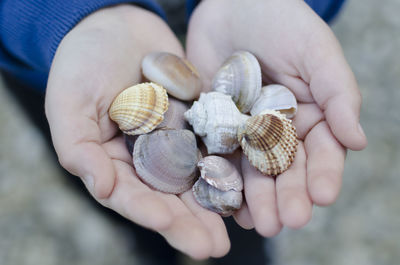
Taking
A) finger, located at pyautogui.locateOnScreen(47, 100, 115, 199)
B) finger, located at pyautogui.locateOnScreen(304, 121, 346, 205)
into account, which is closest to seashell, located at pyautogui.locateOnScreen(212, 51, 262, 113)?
finger, located at pyautogui.locateOnScreen(304, 121, 346, 205)

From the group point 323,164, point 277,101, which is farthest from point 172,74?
point 323,164

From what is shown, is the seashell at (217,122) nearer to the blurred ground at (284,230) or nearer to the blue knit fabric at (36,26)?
the blue knit fabric at (36,26)

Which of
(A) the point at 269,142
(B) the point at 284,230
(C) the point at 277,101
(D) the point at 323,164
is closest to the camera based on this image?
(D) the point at 323,164

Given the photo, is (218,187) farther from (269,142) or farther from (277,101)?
(277,101)

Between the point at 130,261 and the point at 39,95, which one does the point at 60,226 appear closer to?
the point at 130,261

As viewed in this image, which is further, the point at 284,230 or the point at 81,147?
the point at 284,230

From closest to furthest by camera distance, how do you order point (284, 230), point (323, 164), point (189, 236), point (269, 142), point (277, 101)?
point (189, 236)
point (323, 164)
point (269, 142)
point (277, 101)
point (284, 230)

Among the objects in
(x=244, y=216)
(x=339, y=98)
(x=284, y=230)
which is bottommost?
(x=284, y=230)

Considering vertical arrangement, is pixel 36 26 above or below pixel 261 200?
above

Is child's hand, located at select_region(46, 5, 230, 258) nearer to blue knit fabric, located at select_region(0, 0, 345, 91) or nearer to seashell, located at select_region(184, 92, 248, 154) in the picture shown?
blue knit fabric, located at select_region(0, 0, 345, 91)

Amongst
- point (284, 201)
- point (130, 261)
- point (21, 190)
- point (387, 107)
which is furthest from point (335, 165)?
point (21, 190)
